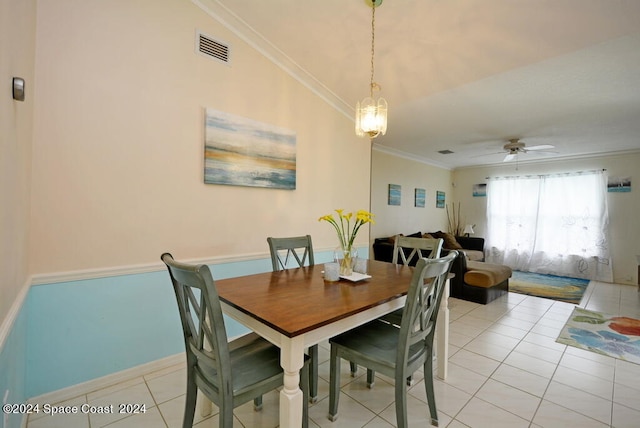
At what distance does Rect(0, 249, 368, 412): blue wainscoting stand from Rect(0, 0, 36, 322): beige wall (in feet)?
0.90

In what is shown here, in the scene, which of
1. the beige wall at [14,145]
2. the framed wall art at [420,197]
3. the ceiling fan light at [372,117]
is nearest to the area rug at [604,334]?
the ceiling fan light at [372,117]

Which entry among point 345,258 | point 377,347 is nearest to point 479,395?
point 377,347

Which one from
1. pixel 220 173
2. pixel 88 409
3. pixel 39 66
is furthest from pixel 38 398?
pixel 39 66

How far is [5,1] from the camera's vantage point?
982mm

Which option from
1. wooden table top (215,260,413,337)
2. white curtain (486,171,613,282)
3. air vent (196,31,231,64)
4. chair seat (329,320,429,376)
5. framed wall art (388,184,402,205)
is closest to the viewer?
wooden table top (215,260,413,337)

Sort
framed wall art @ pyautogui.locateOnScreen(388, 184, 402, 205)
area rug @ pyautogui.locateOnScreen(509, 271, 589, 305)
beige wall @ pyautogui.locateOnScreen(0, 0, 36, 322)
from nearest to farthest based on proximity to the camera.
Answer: beige wall @ pyautogui.locateOnScreen(0, 0, 36, 322), area rug @ pyautogui.locateOnScreen(509, 271, 589, 305), framed wall art @ pyautogui.locateOnScreen(388, 184, 402, 205)

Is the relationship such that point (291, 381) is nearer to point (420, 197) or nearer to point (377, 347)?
point (377, 347)

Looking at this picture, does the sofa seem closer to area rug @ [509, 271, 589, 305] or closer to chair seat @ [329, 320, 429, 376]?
area rug @ [509, 271, 589, 305]

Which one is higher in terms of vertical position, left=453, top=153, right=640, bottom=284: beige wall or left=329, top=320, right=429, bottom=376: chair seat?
left=453, top=153, right=640, bottom=284: beige wall

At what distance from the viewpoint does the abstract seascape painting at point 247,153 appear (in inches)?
92.5

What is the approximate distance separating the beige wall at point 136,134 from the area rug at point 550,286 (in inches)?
169

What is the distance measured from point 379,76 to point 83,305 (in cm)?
317

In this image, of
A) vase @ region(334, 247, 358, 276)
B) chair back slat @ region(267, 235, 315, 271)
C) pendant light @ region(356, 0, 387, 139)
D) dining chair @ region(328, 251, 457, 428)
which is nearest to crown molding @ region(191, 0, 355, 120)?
pendant light @ region(356, 0, 387, 139)

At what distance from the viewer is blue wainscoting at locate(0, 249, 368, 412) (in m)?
1.67
